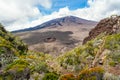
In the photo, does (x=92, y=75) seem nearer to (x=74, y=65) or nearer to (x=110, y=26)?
(x=74, y=65)

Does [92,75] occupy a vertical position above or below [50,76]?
above

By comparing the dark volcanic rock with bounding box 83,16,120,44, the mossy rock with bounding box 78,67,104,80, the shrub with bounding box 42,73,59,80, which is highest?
the dark volcanic rock with bounding box 83,16,120,44

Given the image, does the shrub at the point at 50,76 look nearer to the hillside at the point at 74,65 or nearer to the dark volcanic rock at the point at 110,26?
the hillside at the point at 74,65

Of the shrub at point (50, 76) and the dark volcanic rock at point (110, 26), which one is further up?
the dark volcanic rock at point (110, 26)

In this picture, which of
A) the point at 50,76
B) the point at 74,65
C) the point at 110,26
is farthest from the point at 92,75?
the point at 110,26

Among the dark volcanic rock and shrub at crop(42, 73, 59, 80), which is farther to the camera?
the dark volcanic rock

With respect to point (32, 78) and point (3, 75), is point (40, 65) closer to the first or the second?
point (32, 78)

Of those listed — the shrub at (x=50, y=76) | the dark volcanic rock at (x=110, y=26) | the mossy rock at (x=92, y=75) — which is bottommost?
the shrub at (x=50, y=76)

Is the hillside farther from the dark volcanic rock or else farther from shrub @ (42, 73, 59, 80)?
the dark volcanic rock

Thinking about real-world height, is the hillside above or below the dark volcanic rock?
below

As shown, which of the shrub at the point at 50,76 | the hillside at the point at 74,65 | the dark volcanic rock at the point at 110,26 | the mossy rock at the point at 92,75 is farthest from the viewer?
the dark volcanic rock at the point at 110,26

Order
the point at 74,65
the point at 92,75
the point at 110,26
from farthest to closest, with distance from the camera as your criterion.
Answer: the point at 110,26 → the point at 74,65 → the point at 92,75

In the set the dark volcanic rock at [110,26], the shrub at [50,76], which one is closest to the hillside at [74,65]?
the shrub at [50,76]

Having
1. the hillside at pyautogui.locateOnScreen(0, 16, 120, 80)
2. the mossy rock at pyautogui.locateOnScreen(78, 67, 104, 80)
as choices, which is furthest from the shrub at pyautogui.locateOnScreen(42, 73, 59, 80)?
the mossy rock at pyautogui.locateOnScreen(78, 67, 104, 80)
